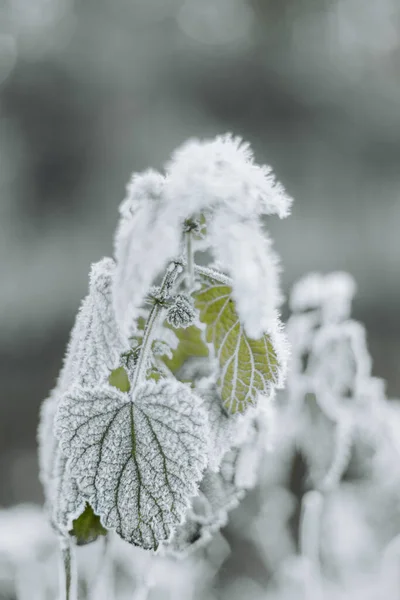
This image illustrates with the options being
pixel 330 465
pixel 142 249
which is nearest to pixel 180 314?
pixel 142 249

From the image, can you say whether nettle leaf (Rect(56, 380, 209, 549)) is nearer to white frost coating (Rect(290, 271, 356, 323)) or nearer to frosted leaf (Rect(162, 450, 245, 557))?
frosted leaf (Rect(162, 450, 245, 557))

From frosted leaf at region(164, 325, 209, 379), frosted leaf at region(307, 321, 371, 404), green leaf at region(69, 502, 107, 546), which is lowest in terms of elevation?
green leaf at region(69, 502, 107, 546)

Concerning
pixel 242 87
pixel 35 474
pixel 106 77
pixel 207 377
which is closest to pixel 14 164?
pixel 106 77

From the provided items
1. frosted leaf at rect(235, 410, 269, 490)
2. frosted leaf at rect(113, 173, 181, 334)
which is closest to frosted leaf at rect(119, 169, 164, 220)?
frosted leaf at rect(113, 173, 181, 334)

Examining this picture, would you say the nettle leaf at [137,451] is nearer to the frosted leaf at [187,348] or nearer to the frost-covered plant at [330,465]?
the frosted leaf at [187,348]

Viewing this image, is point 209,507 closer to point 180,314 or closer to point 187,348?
point 187,348

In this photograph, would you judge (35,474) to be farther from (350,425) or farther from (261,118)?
(261,118)

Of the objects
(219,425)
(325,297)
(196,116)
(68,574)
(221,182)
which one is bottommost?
(68,574)
